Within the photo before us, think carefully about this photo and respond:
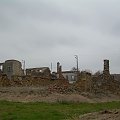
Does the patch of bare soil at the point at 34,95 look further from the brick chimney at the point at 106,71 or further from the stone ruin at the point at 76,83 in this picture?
the brick chimney at the point at 106,71

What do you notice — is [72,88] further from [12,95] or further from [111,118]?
[111,118]

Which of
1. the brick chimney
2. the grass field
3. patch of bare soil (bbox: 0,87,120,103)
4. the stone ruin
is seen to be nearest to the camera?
the grass field

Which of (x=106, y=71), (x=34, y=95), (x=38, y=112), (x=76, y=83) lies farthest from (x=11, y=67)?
(x=38, y=112)

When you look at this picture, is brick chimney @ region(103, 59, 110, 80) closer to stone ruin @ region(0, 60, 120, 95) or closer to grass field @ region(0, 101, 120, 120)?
stone ruin @ region(0, 60, 120, 95)

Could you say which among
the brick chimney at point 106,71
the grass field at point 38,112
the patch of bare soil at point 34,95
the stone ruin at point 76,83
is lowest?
the grass field at point 38,112

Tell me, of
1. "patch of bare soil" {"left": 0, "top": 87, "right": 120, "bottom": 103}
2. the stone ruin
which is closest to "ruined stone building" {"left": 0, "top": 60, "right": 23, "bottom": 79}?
the stone ruin

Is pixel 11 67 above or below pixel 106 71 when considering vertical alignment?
above

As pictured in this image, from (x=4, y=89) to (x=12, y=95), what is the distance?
307 cm

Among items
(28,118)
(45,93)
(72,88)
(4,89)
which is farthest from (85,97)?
(28,118)

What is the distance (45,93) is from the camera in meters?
34.1

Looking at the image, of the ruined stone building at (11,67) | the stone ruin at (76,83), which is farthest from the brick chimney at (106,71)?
the ruined stone building at (11,67)

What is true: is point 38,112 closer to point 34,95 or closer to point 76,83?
point 34,95

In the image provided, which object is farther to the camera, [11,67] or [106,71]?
[11,67]

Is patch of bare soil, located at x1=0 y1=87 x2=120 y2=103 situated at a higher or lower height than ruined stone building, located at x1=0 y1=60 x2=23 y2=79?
lower
